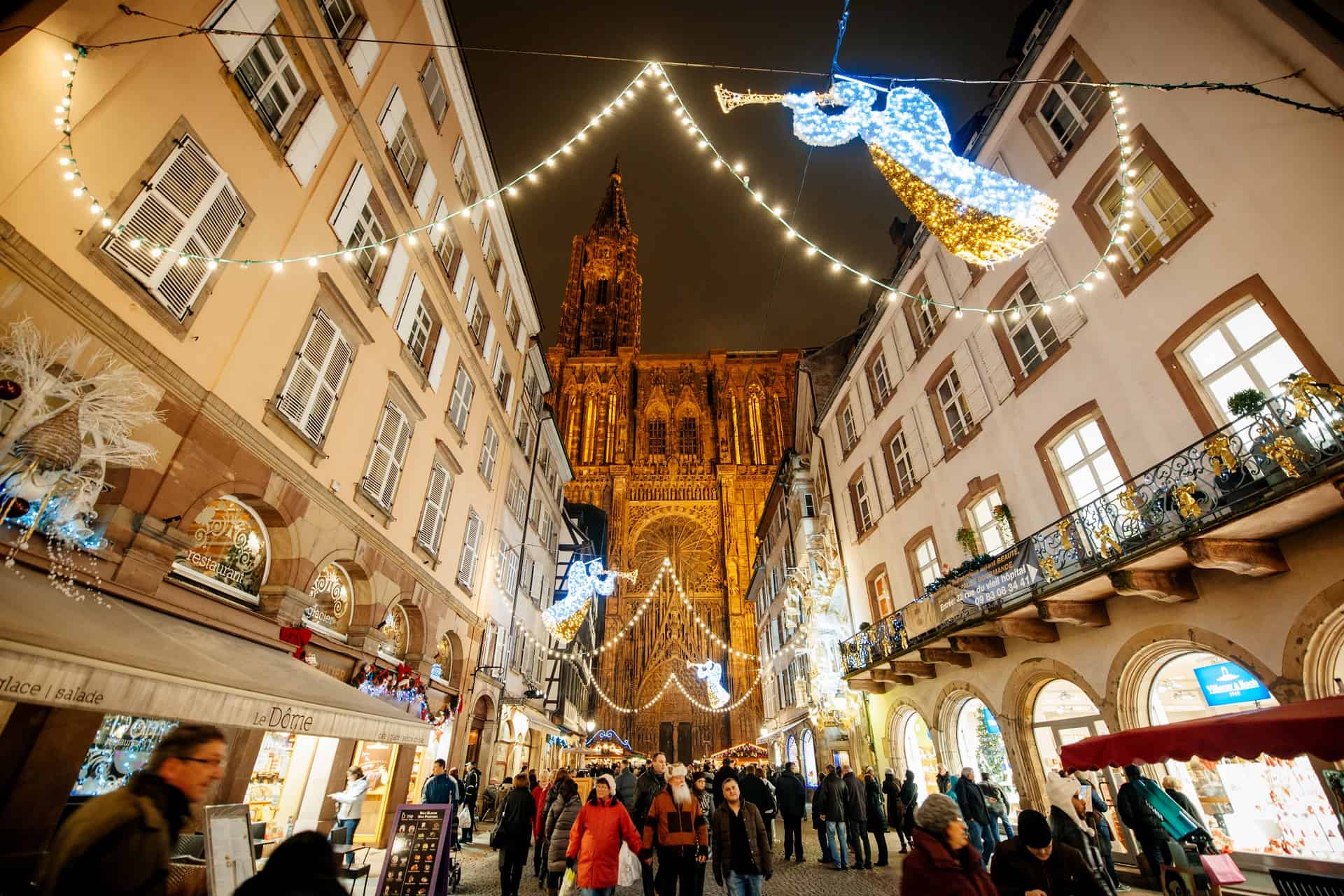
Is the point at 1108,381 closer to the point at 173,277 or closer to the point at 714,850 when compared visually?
the point at 714,850

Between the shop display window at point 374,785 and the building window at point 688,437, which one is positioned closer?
the shop display window at point 374,785

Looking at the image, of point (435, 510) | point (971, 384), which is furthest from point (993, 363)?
point (435, 510)

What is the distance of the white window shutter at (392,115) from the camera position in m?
10.5

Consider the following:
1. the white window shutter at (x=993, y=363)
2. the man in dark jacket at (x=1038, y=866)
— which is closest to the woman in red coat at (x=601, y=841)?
the man in dark jacket at (x=1038, y=866)

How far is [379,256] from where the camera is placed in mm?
10383

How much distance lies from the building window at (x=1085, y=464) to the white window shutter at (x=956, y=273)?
13.7ft

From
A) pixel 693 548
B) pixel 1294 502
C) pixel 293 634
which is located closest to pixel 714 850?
pixel 293 634

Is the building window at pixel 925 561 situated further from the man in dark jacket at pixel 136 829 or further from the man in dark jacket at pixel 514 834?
the man in dark jacket at pixel 136 829

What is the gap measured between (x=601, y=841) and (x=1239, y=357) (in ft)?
28.5

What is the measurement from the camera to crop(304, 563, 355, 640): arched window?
8586 mm

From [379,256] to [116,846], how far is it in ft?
32.6

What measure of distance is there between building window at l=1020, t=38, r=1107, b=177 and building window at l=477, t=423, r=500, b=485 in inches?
529

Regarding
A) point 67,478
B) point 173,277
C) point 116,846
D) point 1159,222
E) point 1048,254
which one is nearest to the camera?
point 116,846

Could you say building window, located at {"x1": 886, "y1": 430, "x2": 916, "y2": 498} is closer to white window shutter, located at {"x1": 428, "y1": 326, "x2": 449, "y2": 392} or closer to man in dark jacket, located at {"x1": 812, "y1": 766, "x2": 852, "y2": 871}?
man in dark jacket, located at {"x1": 812, "y1": 766, "x2": 852, "y2": 871}
